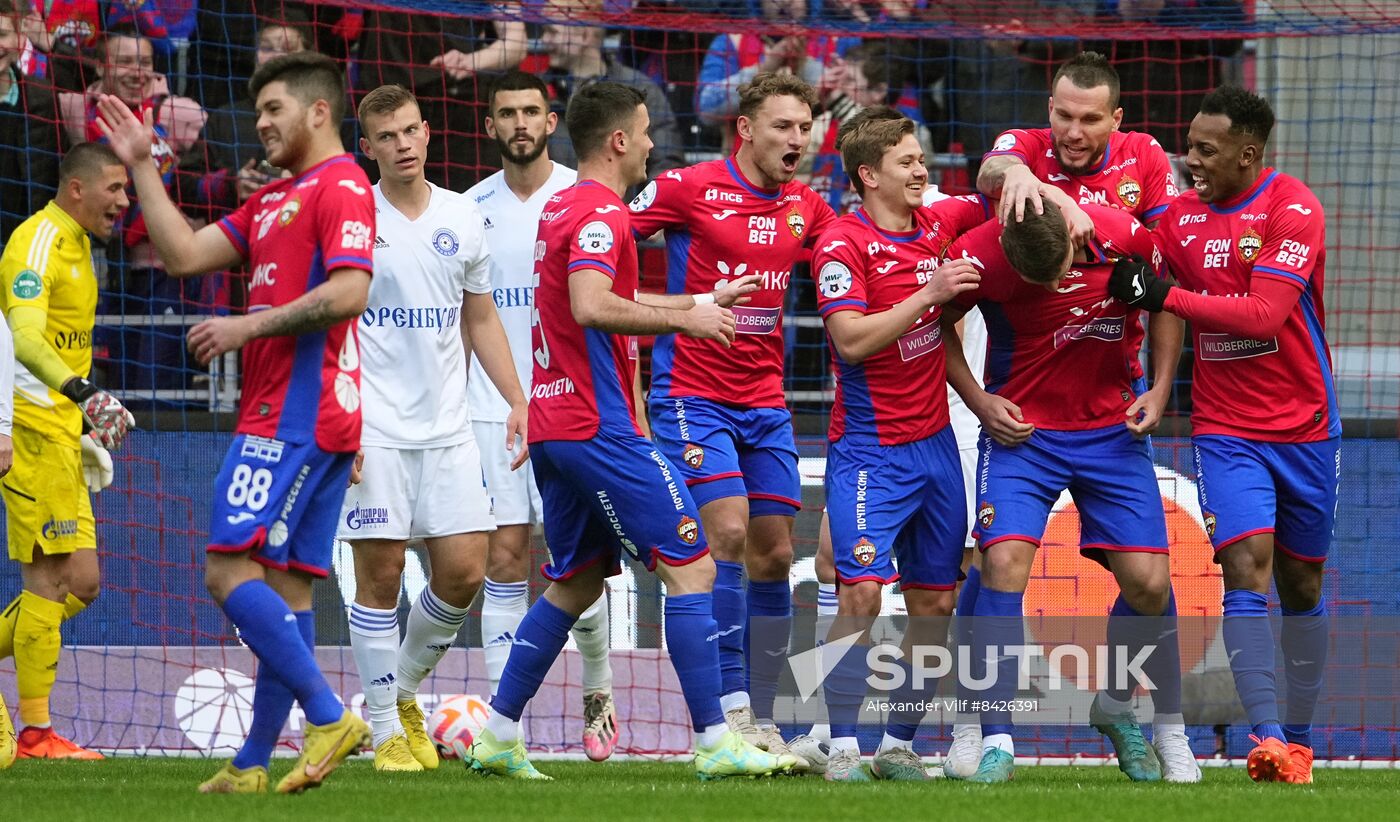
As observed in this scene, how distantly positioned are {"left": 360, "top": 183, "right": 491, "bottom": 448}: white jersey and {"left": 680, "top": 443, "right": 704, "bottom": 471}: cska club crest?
3.09 ft

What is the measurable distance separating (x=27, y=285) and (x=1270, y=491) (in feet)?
15.9

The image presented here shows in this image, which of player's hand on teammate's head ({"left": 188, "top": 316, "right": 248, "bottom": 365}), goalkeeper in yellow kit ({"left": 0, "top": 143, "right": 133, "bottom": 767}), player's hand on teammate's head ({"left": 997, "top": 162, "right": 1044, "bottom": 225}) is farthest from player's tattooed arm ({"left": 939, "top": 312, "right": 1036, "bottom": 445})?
goalkeeper in yellow kit ({"left": 0, "top": 143, "right": 133, "bottom": 767})

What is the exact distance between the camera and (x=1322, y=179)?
10.8m

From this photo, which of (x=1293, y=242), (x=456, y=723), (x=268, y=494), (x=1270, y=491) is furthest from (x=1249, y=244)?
(x=456, y=723)

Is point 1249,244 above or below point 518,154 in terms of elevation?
below

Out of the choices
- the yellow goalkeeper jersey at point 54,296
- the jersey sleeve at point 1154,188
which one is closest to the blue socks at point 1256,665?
the jersey sleeve at point 1154,188

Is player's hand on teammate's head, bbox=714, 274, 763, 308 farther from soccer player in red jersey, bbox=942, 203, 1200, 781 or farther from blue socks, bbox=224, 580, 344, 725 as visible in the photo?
blue socks, bbox=224, 580, 344, 725

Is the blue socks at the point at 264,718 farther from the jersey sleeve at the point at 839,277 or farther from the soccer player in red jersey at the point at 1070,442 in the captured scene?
the soccer player in red jersey at the point at 1070,442

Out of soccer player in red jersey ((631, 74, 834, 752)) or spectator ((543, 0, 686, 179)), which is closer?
soccer player in red jersey ((631, 74, 834, 752))

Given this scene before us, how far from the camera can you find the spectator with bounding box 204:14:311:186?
980 centimetres

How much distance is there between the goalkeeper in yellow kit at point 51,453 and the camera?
298 inches

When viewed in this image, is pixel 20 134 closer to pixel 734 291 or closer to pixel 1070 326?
pixel 734 291

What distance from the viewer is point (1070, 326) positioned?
641 cm

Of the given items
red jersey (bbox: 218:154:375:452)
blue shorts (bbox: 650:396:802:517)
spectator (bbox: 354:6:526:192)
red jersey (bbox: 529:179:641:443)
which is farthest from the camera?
spectator (bbox: 354:6:526:192)
